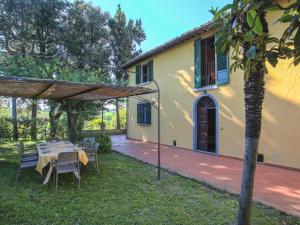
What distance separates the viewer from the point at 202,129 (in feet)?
33.8

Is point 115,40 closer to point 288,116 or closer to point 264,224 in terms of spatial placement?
point 288,116

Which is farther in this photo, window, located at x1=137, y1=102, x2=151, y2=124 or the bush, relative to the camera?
window, located at x1=137, y1=102, x2=151, y2=124

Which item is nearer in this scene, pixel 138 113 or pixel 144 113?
pixel 144 113

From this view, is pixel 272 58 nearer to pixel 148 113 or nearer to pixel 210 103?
pixel 210 103

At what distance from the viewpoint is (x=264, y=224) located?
3574 mm

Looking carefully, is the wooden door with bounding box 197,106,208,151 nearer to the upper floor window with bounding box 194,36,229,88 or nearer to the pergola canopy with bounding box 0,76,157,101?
the upper floor window with bounding box 194,36,229,88

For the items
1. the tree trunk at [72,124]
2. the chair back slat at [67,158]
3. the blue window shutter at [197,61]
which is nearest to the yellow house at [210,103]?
the blue window shutter at [197,61]

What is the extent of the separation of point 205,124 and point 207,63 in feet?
8.95

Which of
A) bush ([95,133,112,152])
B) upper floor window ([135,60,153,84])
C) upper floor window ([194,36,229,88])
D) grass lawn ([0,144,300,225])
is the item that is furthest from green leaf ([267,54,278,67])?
upper floor window ([135,60,153,84])

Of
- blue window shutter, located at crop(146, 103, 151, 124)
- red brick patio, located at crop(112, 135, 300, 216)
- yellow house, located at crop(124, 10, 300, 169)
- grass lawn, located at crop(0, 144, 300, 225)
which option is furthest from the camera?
blue window shutter, located at crop(146, 103, 151, 124)

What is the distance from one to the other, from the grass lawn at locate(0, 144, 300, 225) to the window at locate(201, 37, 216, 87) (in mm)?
5188

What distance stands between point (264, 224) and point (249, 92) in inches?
85.5

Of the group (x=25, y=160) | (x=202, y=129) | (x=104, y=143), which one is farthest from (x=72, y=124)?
(x=202, y=129)

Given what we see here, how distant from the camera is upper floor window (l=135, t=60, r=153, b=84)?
13.7m
